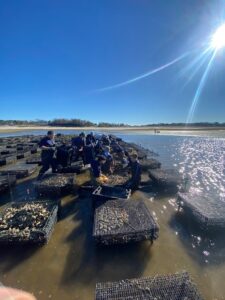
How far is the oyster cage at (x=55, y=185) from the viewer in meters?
→ 6.77

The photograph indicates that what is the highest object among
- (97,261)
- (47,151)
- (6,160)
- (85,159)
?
(47,151)

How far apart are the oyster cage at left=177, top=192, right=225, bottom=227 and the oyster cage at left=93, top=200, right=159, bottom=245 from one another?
1296mm

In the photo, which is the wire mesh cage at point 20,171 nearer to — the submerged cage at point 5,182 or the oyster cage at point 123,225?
the submerged cage at point 5,182

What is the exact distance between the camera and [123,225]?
428 cm

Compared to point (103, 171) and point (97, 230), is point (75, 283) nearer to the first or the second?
point (97, 230)

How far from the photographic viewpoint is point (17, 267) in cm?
378

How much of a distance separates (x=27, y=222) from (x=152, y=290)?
124 inches

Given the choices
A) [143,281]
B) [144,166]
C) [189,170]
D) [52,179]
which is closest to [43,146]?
[52,179]

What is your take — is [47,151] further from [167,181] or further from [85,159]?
[167,181]

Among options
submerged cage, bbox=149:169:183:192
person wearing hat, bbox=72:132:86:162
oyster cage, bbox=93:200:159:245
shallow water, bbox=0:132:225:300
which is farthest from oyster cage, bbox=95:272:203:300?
person wearing hat, bbox=72:132:86:162

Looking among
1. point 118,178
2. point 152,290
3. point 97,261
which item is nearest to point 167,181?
point 118,178

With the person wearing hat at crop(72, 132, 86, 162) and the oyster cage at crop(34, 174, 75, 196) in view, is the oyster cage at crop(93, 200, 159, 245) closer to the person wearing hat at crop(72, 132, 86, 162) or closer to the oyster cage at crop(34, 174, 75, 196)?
the oyster cage at crop(34, 174, 75, 196)

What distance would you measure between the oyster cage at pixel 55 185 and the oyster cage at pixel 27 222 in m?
1.25

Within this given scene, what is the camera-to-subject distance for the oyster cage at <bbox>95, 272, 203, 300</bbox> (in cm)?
257
